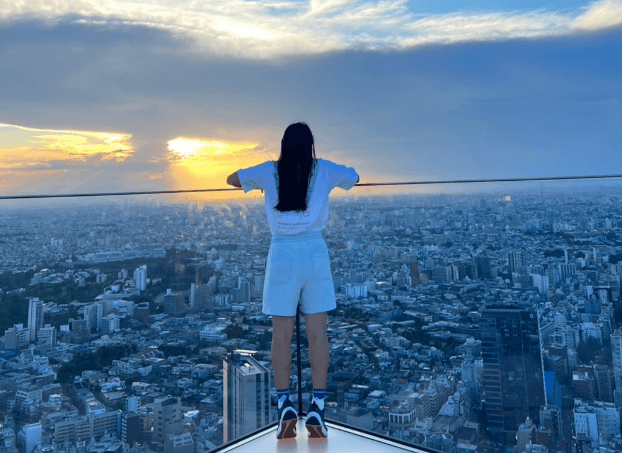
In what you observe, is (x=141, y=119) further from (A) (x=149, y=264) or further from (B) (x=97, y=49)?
(A) (x=149, y=264)

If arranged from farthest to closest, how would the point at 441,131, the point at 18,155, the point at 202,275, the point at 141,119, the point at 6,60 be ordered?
the point at 441,131, the point at 141,119, the point at 6,60, the point at 18,155, the point at 202,275

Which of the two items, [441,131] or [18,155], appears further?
[441,131]

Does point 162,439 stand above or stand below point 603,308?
below

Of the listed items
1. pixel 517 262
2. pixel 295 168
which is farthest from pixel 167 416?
pixel 517 262

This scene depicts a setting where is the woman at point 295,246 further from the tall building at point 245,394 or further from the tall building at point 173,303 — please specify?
the tall building at point 173,303

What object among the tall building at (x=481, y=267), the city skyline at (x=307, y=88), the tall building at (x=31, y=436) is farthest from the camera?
the city skyline at (x=307, y=88)

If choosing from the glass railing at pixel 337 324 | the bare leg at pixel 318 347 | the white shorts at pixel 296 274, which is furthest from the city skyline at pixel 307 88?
the bare leg at pixel 318 347

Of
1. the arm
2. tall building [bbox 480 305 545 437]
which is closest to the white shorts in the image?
the arm

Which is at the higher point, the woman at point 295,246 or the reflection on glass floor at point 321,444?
the woman at point 295,246

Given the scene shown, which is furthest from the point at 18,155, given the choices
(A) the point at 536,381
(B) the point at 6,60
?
(A) the point at 536,381
